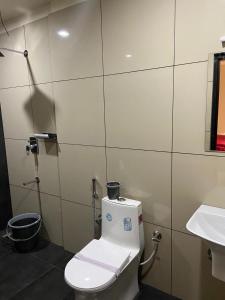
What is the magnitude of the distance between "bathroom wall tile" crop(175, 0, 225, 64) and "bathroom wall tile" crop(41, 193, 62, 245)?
1853 millimetres

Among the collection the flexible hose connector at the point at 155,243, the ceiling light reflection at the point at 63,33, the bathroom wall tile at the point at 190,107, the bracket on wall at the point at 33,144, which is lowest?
the flexible hose connector at the point at 155,243

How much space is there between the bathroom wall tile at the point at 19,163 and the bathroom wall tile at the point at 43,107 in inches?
14.6

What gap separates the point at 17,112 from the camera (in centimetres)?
265

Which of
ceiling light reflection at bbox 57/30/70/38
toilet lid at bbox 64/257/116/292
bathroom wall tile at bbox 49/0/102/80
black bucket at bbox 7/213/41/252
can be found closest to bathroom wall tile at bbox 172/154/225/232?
toilet lid at bbox 64/257/116/292

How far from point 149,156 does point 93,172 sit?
595 mm

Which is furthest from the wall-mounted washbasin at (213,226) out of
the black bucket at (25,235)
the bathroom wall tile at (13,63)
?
the bathroom wall tile at (13,63)

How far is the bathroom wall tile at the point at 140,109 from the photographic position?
1.66 m

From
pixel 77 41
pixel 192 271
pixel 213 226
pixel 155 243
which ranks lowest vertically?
pixel 192 271

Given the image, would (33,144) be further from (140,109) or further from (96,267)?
(96,267)

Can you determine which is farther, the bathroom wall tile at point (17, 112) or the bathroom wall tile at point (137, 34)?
the bathroom wall tile at point (17, 112)

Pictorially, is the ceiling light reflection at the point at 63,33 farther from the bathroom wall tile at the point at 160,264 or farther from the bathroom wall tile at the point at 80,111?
the bathroom wall tile at the point at 160,264

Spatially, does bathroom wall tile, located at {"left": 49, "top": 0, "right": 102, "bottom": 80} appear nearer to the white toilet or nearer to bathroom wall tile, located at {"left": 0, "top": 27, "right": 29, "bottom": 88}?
bathroom wall tile, located at {"left": 0, "top": 27, "right": 29, "bottom": 88}

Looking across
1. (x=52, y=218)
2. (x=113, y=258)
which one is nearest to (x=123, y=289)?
(x=113, y=258)

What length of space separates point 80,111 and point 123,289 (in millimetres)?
1488
